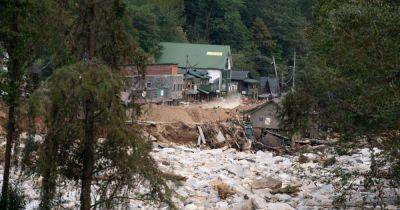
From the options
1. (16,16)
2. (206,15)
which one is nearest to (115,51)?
(16,16)

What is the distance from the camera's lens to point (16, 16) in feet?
32.9

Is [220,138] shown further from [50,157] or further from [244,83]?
[244,83]

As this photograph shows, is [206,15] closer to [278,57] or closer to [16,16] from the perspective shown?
[278,57]

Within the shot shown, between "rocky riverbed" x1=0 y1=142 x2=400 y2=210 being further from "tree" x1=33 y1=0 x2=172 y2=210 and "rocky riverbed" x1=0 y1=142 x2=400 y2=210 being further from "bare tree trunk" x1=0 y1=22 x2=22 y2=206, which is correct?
"tree" x1=33 y1=0 x2=172 y2=210

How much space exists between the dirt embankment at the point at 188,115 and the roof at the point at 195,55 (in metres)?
15.5

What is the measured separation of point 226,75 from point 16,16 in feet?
144

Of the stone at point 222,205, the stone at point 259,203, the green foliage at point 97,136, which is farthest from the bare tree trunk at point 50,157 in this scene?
the stone at point 222,205

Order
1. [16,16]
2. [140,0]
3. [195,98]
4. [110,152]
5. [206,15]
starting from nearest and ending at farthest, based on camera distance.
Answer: [110,152]
[16,16]
[195,98]
[140,0]
[206,15]

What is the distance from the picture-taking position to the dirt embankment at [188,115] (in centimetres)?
3005

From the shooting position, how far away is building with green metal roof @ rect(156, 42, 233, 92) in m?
50.9

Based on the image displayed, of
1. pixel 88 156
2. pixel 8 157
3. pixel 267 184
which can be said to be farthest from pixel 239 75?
pixel 88 156

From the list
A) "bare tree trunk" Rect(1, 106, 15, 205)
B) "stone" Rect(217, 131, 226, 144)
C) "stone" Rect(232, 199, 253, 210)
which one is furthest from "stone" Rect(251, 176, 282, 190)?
"stone" Rect(217, 131, 226, 144)

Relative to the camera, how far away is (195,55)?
5188cm

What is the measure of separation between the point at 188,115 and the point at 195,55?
65.7 ft
